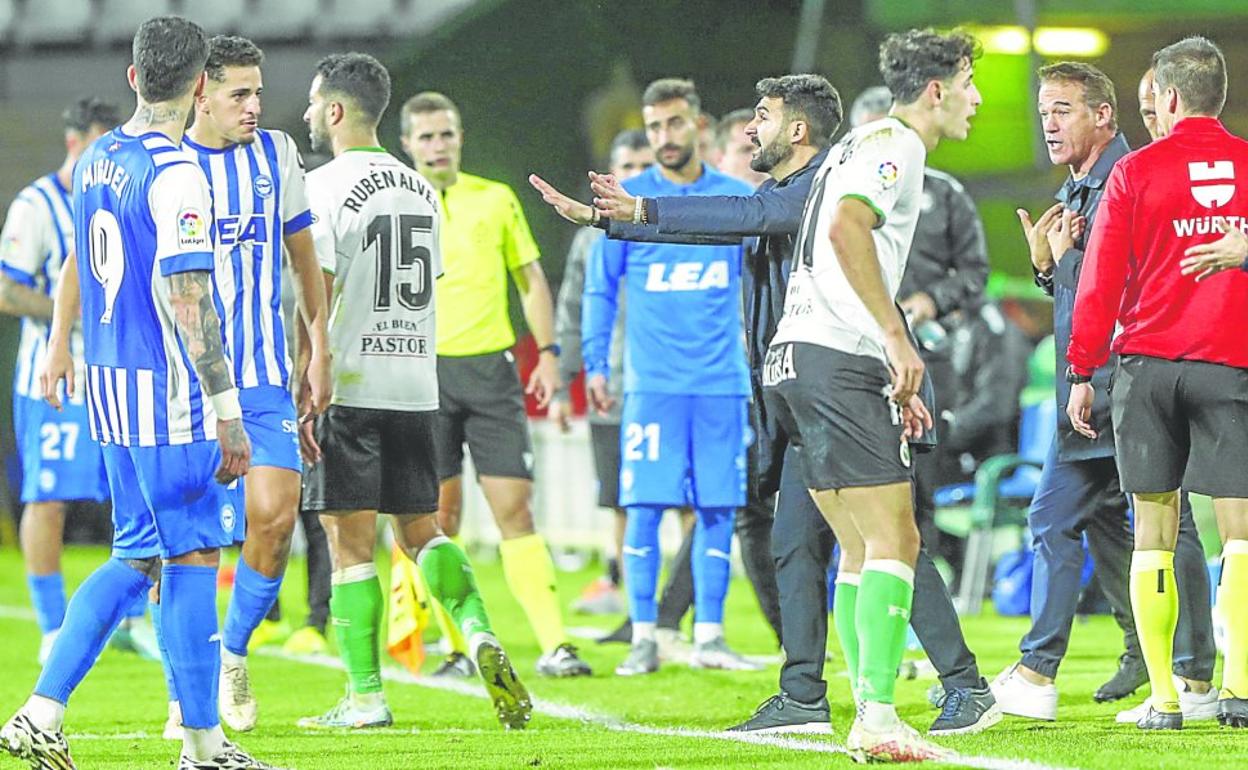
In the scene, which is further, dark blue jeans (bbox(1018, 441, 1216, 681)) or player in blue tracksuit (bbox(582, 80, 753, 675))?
player in blue tracksuit (bbox(582, 80, 753, 675))

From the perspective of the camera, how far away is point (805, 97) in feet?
19.0

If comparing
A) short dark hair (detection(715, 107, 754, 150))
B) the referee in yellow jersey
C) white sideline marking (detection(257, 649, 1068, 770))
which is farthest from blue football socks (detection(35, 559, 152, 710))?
short dark hair (detection(715, 107, 754, 150))

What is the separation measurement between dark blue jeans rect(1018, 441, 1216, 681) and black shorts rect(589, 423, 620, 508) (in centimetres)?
334

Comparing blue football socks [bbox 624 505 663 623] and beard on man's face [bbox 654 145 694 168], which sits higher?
beard on man's face [bbox 654 145 694 168]

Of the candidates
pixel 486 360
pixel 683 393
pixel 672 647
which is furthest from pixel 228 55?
pixel 672 647

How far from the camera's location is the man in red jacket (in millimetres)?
5695

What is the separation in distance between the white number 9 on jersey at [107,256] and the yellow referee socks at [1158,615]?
3.07 metres

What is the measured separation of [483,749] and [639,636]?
2460mm

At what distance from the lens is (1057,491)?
6.49 m

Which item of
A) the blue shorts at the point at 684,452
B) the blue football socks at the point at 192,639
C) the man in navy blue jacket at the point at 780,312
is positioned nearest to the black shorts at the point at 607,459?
the blue shorts at the point at 684,452

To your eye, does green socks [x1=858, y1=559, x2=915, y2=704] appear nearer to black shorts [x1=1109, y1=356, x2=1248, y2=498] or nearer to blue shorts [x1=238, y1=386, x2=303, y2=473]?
black shorts [x1=1109, y1=356, x2=1248, y2=498]

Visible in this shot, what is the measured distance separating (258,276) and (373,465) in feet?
2.61

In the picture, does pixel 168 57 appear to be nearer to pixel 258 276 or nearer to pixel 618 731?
pixel 258 276

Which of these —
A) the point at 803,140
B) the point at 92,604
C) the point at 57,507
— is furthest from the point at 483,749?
the point at 57,507
